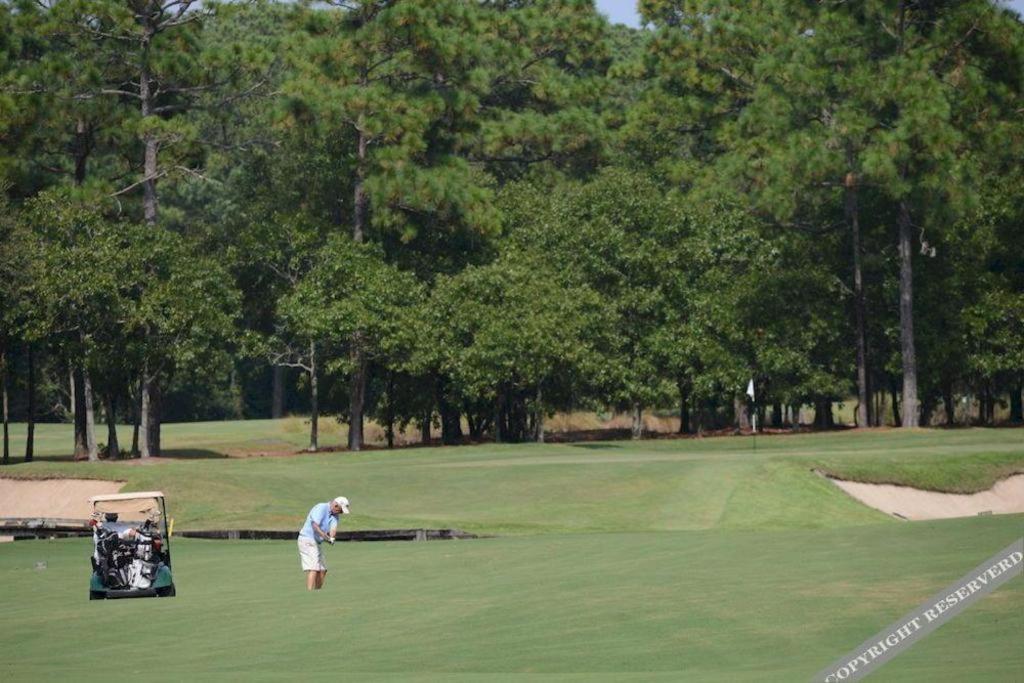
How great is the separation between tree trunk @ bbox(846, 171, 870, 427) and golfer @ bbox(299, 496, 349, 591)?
155ft

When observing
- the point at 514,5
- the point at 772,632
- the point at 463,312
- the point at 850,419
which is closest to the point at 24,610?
the point at 772,632

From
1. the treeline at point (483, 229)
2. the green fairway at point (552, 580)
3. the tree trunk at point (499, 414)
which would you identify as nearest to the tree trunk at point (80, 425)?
the treeline at point (483, 229)

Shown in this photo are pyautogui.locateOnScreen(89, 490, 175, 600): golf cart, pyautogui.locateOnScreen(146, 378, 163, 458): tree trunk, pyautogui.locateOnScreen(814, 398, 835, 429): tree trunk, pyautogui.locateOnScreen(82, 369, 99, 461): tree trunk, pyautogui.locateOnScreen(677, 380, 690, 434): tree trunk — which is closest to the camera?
pyautogui.locateOnScreen(89, 490, 175, 600): golf cart

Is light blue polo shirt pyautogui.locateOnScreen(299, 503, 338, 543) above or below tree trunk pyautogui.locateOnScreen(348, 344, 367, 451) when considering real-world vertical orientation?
below

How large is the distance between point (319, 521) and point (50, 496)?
74.3 feet

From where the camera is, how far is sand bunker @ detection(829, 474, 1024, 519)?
4409 centimetres

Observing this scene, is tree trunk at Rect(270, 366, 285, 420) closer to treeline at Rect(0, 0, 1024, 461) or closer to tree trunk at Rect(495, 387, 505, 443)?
treeline at Rect(0, 0, 1024, 461)

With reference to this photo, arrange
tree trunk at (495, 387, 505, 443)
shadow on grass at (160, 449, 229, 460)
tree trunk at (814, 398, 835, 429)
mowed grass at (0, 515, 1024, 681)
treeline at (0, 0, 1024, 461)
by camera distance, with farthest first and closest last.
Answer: tree trunk at (814, 398, 835, 429) < shadow on grass at (160, 449, 229, 460) < tree trunk at (495, 387, 505, 443) < treeline at (0, 0, 1024, 461) < mowed grass at (0, 515, 1024, 681)

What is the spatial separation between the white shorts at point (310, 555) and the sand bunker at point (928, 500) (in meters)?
19.7

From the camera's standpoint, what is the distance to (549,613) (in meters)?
24.1

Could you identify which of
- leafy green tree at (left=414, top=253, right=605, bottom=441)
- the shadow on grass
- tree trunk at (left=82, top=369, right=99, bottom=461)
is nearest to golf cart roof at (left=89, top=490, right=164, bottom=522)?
tree trunk at (left=82, top=369, right=99, bottom=461)

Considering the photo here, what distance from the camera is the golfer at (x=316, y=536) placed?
28.0 metres

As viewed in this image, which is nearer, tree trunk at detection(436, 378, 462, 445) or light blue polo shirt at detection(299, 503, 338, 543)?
light blue polo shirt at detection(299, 503, 338, 543)

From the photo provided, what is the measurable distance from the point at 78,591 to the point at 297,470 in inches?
944
